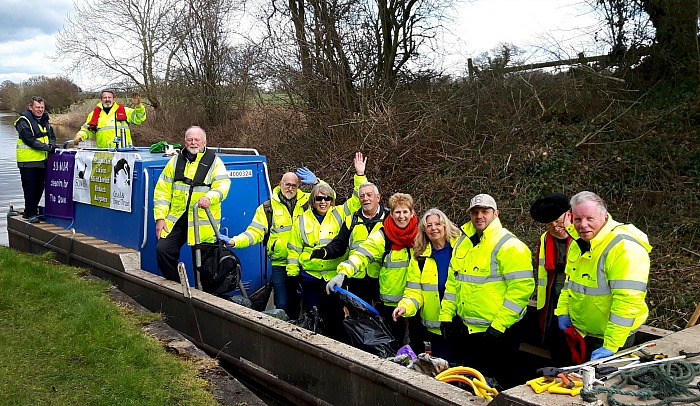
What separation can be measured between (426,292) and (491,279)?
2.14 feet

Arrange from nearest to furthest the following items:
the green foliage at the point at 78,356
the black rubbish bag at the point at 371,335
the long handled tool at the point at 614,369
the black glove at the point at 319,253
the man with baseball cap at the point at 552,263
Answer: the long handled tool at the point at 614,369 < the green foliage at the point at 78,356 < the man with baseball cap at the point at 552,263 < the black rubbish bag at the point at 371,335 < the black glove at the point at 319,253

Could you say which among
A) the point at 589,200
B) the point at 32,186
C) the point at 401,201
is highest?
the point at 589,200

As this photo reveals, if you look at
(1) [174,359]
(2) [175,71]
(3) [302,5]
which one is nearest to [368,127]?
(3) [302,5]

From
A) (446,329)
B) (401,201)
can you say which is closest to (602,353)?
(446,329)

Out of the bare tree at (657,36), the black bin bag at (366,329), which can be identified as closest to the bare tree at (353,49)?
the bare tree at (657,36)

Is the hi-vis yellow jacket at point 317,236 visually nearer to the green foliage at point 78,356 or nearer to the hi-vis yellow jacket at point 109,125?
the green foliage at point 78,356

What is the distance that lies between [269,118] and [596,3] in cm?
753

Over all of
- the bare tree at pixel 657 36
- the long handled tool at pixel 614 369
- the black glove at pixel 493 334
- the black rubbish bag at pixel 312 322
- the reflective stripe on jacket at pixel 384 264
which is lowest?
the black rubbish bag at pixel 312 322

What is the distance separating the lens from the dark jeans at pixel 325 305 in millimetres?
5938

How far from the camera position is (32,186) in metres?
9.60

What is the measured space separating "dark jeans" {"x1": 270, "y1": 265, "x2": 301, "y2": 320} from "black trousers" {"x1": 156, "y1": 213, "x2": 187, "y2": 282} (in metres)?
1.04

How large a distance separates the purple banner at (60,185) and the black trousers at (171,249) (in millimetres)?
2910

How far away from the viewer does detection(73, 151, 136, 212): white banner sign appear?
7.52 metres

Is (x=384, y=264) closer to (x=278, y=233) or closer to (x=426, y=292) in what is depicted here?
(x=426, y=292)
